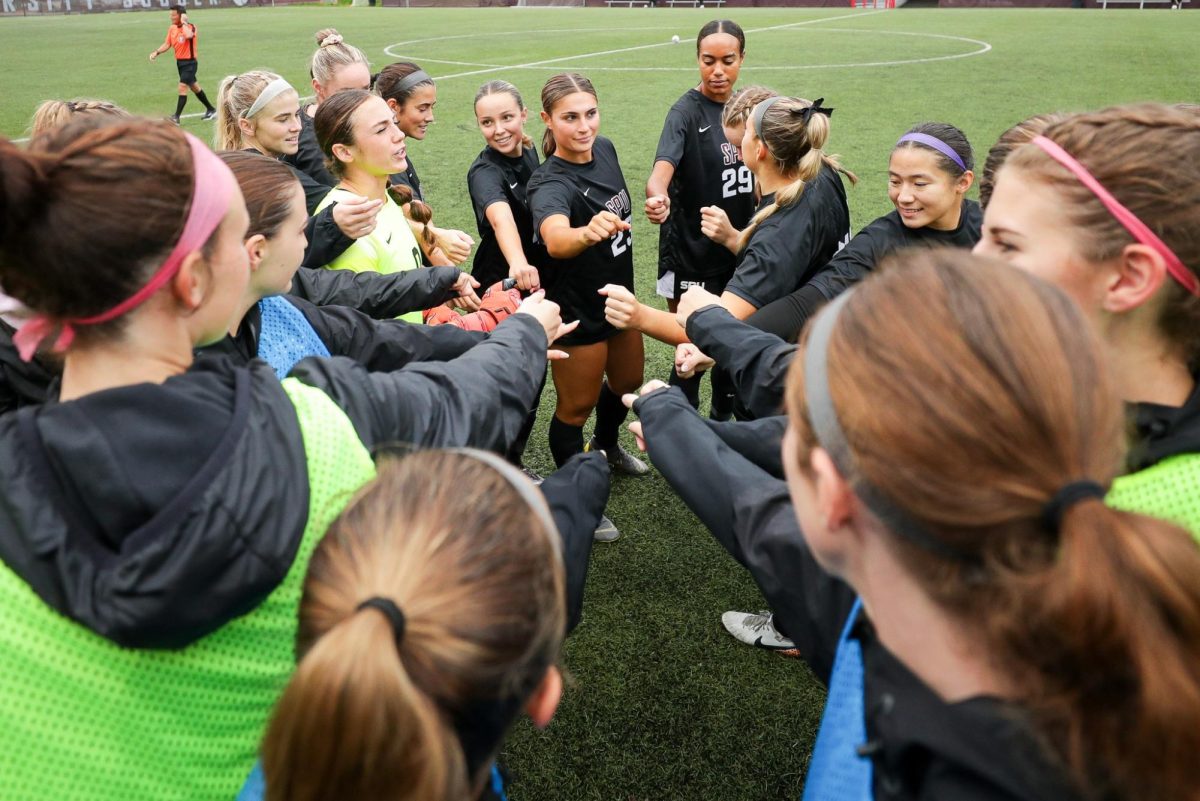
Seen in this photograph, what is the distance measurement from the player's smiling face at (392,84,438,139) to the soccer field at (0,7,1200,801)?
1919 mm

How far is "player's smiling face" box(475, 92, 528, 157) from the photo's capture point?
492 cm

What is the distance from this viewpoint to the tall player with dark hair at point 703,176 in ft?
17.8

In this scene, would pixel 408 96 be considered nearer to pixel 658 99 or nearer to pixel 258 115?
pixel 258 115

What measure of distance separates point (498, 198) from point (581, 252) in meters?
0.58

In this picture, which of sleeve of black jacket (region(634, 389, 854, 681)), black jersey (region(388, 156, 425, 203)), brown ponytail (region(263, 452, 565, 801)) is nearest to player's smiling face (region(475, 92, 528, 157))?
black jersey (region(388, 156, 425, 203))

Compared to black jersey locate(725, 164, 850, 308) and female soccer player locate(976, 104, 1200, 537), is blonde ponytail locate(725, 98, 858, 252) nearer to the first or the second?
black jersey locate(725, 164, 850, 308)

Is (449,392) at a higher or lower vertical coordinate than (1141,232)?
lower

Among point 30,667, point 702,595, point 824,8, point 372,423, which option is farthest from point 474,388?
point 824,8

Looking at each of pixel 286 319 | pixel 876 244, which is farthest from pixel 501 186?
pixel 286 319

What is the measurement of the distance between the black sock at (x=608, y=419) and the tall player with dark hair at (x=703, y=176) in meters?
0.44

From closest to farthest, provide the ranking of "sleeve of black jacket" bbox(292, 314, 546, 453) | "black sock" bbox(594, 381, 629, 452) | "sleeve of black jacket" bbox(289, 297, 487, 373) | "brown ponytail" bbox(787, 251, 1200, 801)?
"brown ponytail" bbox(787, 251, 1200, 801), "sleeve of black jacket" bbox(292, 314, 546, 453), "sleeve of black jacket" bbox(289, 297, 487, 373), "black sock" bbox(594, 381, 629, 452)

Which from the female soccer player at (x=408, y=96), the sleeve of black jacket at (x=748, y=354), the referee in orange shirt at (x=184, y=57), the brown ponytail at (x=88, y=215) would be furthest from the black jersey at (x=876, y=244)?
the referee in orange shirt at (x=184, y=57)

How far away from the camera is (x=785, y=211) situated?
3.78 m

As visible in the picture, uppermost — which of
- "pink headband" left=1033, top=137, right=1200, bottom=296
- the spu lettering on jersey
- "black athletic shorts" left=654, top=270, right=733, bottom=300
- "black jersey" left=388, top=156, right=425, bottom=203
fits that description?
"pink headband" left=1033, top=137, right=1200, bottom=296
